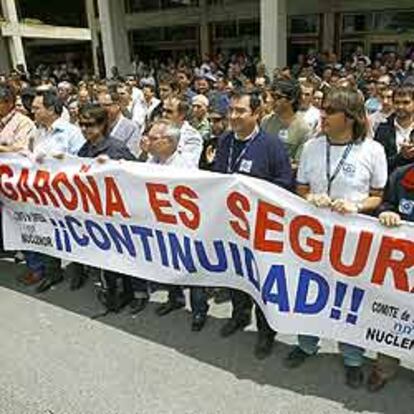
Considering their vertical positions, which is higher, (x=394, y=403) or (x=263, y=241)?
(x=263, y=241)

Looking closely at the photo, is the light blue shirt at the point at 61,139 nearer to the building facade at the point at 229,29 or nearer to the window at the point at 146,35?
the building facade at the point at 229,29

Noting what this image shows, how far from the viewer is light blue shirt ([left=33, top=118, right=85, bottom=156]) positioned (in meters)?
4.76

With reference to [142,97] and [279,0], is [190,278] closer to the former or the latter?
[142,97]

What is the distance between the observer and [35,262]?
500 cm

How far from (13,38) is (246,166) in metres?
25.5

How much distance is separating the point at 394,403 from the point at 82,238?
2.58 m

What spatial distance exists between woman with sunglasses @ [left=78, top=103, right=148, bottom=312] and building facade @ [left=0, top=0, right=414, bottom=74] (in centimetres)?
1058

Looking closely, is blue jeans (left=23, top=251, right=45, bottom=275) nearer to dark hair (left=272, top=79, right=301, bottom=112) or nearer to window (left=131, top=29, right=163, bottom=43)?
dark hair (left=272, top=79, right=301, bottom=112)

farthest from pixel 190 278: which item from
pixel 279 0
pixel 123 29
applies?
pixel 123 29

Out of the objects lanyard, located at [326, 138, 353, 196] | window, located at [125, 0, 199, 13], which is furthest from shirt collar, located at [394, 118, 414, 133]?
window, located at [125, 0, 199, 13]

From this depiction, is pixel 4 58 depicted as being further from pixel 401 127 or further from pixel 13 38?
pixel 401 127

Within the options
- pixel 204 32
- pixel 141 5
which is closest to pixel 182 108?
pixel 204 32

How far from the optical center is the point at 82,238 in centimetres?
433

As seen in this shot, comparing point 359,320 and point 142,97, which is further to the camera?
point 142,97
